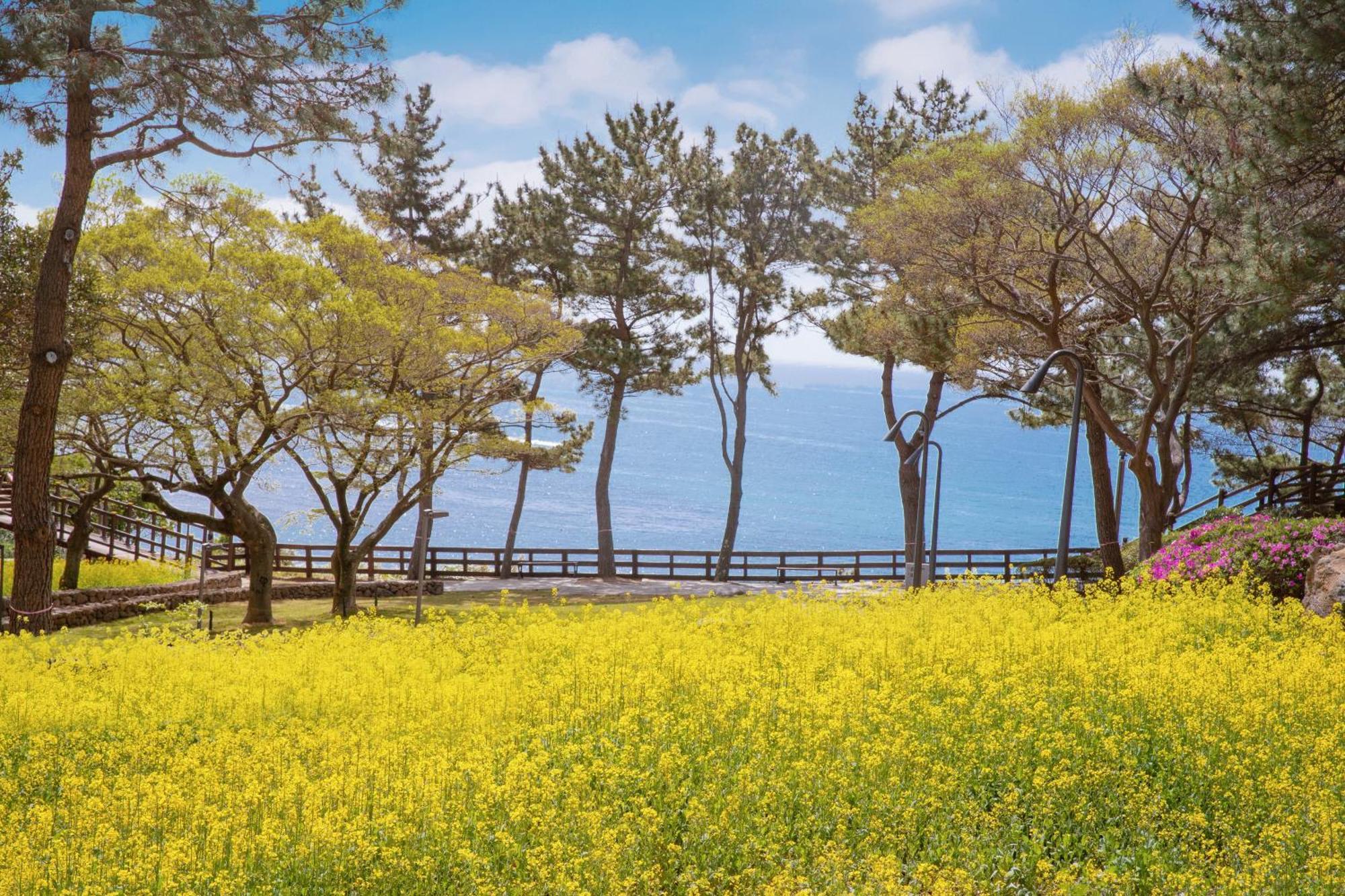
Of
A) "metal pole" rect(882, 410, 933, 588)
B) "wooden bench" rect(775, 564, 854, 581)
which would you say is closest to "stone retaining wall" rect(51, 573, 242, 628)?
"metal pole" rect(882, 410, 933, 588)

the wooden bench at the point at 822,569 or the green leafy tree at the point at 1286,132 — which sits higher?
the green leafy tree at the point at 1286,132

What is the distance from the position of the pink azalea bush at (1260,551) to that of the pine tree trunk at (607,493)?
56.1 feet

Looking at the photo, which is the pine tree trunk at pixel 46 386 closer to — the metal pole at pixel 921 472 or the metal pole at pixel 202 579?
the metal pole at pixel 202 579

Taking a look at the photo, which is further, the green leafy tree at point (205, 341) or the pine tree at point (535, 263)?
the pine tree at point (535, 263)

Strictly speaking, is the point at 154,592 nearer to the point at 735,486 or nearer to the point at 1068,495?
the point at 735,486

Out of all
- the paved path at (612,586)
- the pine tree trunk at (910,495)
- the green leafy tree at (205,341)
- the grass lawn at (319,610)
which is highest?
the green leafy tree at (205,341)

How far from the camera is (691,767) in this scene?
6488 millimetres

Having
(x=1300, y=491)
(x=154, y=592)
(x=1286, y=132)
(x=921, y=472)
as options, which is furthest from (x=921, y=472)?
(x=154, y=592)

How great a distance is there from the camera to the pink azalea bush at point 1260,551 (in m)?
13.8

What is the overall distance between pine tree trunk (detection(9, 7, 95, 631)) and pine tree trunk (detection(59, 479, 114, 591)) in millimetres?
6402

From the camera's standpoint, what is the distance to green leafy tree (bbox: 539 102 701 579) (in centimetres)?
3012

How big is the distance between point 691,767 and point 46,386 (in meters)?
11.9

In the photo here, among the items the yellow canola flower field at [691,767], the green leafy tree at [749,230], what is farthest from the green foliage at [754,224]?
the yellow canola flower field at [691,767]

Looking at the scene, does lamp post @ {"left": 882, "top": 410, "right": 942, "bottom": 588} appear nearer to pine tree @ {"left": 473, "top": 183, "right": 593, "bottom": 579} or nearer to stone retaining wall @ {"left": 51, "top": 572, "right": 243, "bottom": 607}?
pine tree @ {"left": 473, "top": 183, "right": 593, "bottom": 579}
